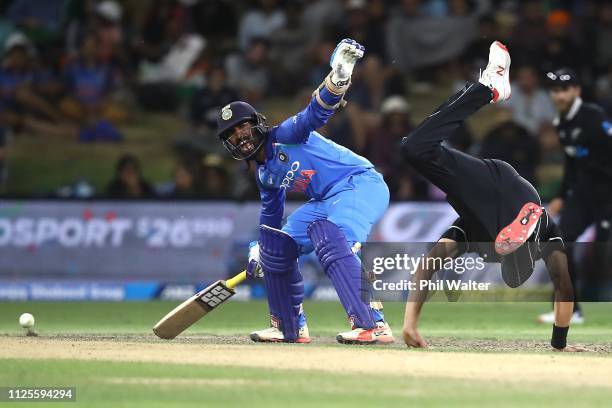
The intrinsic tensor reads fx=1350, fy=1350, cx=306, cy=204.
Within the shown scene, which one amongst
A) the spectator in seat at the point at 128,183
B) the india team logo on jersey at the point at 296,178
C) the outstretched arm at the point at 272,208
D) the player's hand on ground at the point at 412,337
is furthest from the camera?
the spectator in seat at the point at 128,183

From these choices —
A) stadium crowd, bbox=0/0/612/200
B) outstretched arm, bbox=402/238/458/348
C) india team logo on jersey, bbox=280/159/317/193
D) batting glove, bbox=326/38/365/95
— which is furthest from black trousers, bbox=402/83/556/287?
stadium crowd, bbox=0/0/612/200

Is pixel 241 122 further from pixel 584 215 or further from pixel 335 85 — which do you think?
pixel 584 215

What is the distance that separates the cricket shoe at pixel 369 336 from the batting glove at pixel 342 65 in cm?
167

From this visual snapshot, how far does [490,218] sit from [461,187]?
0.29 metres

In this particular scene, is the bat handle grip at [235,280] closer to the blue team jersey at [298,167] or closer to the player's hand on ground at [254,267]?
the player's hand on ground at [254,267]

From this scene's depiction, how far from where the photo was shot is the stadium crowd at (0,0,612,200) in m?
17.2

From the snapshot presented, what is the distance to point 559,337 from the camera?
930 centimetres

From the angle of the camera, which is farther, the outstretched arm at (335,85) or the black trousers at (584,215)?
the black trousers at (584,215)

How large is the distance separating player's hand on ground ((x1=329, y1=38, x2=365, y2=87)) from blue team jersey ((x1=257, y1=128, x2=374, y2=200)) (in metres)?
0.64

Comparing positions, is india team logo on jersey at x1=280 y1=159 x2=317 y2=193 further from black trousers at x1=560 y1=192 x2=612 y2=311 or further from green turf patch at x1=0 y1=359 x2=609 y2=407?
black trousers at x1=560 y1=192 x2=612 y2=311

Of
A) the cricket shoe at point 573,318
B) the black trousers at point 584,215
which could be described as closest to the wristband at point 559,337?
the black trousers at point 584,215

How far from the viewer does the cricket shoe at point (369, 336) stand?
939cm

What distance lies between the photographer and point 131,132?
→ 19531mm

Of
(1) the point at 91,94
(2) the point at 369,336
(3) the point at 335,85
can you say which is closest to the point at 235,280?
(2) the point at 369,336
